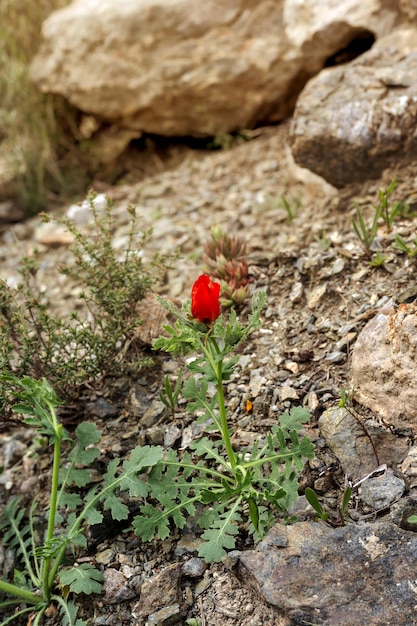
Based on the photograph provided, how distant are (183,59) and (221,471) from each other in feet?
11.5

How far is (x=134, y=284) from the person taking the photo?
10.5 feet

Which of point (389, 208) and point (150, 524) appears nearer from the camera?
point (150, 524)

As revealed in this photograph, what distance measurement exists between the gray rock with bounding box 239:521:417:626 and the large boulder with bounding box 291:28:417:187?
2.23 metres

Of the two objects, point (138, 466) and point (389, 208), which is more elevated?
point (138, 466)

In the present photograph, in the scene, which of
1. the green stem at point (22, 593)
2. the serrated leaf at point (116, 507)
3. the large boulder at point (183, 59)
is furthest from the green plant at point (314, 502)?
the large boulder at point (183, 59)

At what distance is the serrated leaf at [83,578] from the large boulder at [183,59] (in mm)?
3758

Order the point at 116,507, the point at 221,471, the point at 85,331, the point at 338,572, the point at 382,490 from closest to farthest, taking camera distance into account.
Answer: the point at 338,572
the point at 382,490
the point at 116,507
the point at 221,471
the point at 85,331

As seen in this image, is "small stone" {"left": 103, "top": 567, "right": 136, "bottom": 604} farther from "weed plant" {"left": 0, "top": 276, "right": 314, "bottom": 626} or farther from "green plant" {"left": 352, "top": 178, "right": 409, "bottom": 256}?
"green plant" {"left": 352, "top": 178, "right": 409, "bottom": 256}

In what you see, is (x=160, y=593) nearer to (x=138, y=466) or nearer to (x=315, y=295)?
(x=138, y=466)

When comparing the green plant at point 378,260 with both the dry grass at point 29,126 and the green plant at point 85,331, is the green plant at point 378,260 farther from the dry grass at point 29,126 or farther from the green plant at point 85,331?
the dry grass at point 29,126

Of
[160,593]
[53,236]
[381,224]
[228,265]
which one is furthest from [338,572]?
[53,236]

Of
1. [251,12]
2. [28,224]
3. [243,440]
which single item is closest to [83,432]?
[243,440]

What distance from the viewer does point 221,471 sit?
2660 millimetres

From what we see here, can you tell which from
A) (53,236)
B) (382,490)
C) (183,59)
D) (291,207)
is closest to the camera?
(382,490)
